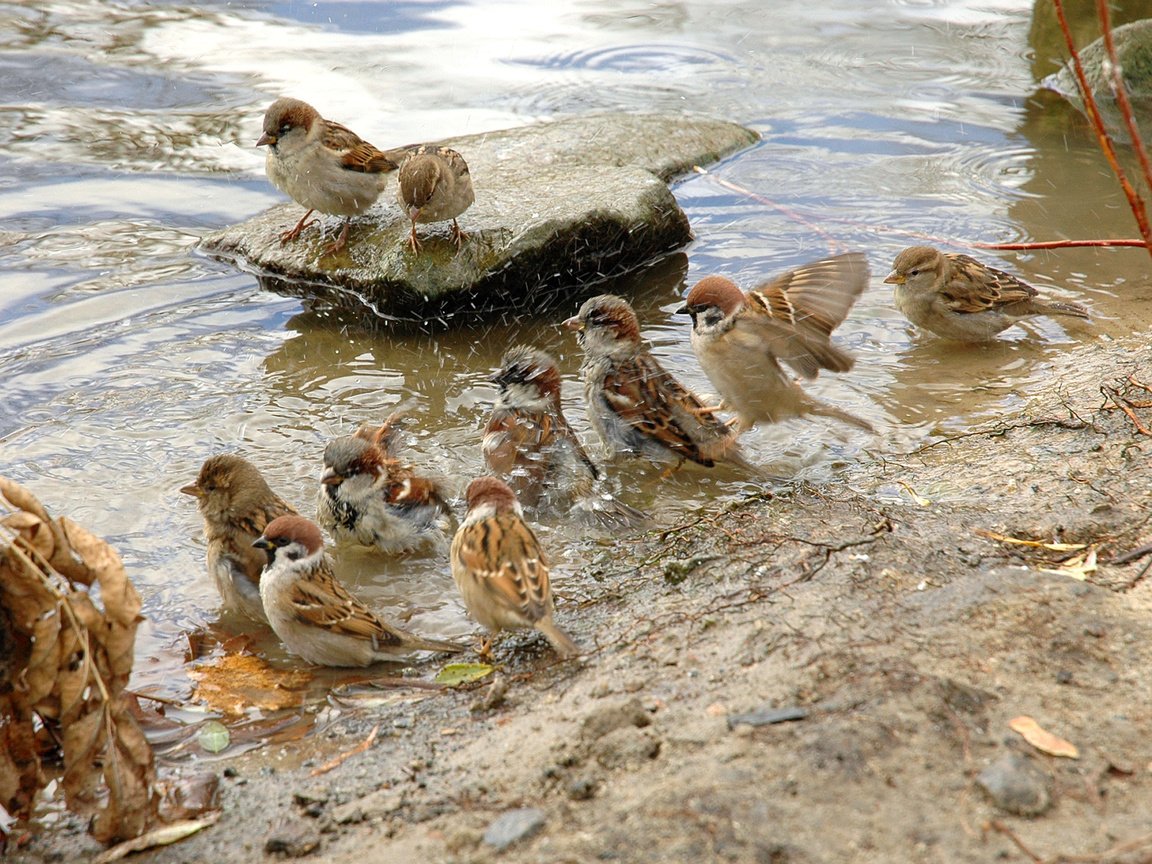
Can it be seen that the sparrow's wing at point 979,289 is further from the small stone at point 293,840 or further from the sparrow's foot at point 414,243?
the small stone at point 293,840

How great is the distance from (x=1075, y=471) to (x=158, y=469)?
14.6 feet

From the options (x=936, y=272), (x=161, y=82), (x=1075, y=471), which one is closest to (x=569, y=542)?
(x=1075, y=471)

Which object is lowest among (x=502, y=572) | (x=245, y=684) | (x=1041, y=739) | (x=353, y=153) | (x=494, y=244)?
(x=245, y=684)

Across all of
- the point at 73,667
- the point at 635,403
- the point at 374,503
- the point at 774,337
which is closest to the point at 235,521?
the point at 374,503

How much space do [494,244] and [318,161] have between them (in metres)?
1.30

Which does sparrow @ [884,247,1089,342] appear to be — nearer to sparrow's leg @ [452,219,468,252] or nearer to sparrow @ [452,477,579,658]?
sparrow's leg @ [452,219,468,252]

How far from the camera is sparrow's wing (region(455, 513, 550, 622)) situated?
432cm

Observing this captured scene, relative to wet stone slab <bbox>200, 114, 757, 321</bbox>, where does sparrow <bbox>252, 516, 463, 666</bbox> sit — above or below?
below

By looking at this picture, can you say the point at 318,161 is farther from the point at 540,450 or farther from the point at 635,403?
the point at 540,450

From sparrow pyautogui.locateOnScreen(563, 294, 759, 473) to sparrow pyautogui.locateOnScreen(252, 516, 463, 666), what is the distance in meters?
2.03

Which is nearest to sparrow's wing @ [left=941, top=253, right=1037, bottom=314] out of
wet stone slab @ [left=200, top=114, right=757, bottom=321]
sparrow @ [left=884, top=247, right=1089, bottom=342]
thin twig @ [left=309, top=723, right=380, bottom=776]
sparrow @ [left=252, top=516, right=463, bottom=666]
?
sparrow @ [left=884, top=247, right=1089, bottom=342]

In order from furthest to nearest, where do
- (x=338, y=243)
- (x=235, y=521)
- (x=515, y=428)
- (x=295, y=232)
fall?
(x=295, y=232) < (x=338, y=243) < (x=515, y=428) < (x=235, y=521)

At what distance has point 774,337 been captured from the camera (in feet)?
21.2

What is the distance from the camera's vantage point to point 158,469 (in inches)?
245
